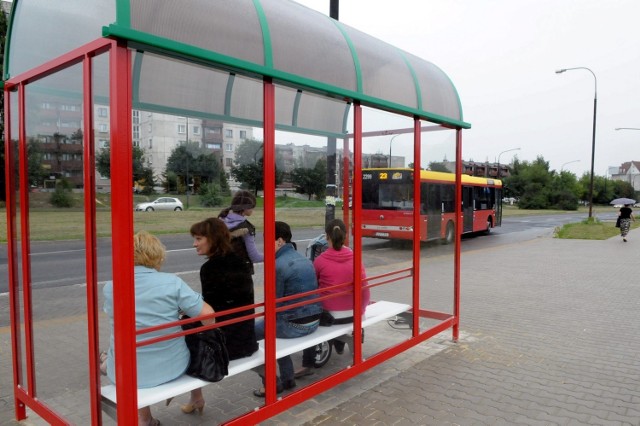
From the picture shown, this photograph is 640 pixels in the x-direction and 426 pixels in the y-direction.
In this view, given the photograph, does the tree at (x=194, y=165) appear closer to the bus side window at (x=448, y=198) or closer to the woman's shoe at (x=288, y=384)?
the woman's shoe at (x=288, y=384)

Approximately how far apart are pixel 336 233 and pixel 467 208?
50.7 feet

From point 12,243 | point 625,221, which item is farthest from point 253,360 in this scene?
point 625,221

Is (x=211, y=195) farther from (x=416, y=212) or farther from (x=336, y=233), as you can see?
(x=416, y=212)

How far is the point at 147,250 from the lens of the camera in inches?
115

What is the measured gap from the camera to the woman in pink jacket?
13.8ft

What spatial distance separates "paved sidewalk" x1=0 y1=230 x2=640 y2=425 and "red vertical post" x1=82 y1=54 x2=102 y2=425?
733 millimetres

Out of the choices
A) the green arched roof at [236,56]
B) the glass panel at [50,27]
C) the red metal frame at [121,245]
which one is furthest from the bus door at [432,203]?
the glass panel at [50,27]

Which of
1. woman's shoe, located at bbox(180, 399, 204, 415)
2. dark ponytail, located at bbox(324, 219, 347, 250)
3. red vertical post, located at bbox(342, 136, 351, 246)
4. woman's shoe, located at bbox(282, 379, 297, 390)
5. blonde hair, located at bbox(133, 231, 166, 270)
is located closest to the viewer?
blonde hair, located at bbox(133, 231, 166, 270)

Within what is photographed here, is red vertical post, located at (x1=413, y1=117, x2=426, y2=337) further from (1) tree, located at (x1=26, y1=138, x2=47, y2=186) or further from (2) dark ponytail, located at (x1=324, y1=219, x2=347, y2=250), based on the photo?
(1) tree, located at (x1=26, y1=138, x2=47, y2=186)

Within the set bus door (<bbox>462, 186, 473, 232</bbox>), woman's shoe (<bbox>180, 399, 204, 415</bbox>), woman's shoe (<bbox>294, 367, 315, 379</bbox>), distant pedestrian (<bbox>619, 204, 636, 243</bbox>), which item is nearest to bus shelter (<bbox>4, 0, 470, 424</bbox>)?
woman's shoe (<bbox>294, 367, 315, 379</bbox>)

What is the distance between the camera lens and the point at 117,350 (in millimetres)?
2592

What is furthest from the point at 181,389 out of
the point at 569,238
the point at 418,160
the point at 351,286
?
the point at 569,238

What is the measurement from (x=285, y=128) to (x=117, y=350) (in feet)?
7.96

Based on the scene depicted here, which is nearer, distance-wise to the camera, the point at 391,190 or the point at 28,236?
the point at 28,236
